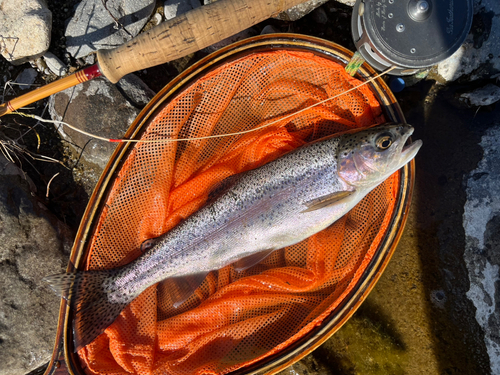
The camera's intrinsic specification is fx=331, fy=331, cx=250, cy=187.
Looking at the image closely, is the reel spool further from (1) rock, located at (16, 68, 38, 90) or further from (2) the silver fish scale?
(1) rock, located at (16, 68, 38, 90)

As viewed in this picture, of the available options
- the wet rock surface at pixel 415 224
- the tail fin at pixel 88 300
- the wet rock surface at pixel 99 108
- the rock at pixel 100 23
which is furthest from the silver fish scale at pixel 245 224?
the rock at pixel 100 23

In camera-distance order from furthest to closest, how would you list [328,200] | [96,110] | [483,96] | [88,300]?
[96,110] < [483,96] < [88,300] < [328,200]

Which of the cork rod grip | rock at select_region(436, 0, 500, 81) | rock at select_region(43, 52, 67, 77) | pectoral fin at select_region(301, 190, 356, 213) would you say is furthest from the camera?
rock at select_region(43, 52, 67, 77)

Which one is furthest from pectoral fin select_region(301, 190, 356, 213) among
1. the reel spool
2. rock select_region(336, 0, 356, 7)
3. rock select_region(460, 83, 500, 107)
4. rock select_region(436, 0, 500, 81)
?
rock select_region(336, 0, 356, 7)

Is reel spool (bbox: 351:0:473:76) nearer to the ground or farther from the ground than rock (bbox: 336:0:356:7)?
nearer to the ground

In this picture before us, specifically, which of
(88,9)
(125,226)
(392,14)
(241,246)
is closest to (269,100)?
(392,14)

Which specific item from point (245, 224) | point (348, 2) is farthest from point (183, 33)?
point (348, 2)

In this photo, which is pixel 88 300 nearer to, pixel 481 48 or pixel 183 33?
pixel 183 33

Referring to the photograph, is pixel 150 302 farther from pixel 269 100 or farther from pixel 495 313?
pixel 495 313
